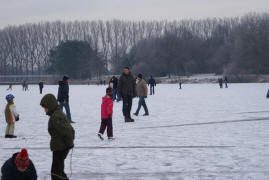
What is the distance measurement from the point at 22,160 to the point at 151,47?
70.2 m

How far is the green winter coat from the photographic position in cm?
402

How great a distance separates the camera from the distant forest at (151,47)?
2217 inches

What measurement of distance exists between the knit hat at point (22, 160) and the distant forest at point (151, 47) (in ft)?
173

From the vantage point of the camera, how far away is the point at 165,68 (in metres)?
67.1

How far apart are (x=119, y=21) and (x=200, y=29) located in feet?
57.4

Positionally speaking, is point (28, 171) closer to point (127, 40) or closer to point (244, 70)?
point (244, 70)

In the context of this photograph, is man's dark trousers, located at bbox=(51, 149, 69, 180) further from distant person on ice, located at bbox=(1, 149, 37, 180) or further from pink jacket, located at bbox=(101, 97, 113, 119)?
pink jacket, located at bbox=(101, 97, 113, 119)

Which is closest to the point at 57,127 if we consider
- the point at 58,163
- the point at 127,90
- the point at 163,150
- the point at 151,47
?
the point at 58,163

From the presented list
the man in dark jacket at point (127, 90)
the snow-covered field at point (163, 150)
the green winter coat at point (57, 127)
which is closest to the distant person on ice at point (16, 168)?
the green winter coat at point (57, 127)

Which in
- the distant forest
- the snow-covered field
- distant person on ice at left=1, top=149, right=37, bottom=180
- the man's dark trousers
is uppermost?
the distant forest

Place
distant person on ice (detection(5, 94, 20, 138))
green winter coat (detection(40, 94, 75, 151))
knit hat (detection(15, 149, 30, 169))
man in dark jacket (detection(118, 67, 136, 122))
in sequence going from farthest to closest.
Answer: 1. man in dark jacket (detection(118, 67, 136, 122))
2. distant person on ice (detection(5, 94, 20, 138))
3. green winter coat (detection(40, 94, 75, 151))
4. knit hat (detection(15, 149, 30, 169))

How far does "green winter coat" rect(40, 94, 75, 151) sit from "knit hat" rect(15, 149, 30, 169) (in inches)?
41.0

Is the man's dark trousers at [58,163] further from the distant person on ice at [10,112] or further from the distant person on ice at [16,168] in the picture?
the distant person on ice at [10,112]

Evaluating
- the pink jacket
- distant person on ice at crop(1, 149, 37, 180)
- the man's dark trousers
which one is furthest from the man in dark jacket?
distant person on ice at crop(1, 149, 37, 180)
